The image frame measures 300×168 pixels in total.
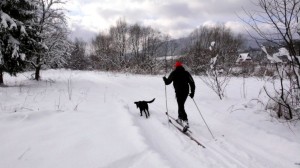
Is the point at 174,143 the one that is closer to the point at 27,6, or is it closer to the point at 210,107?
the point at 210,107

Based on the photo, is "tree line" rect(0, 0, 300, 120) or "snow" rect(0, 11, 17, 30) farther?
"snow" rect(0, 11, 17, 30)

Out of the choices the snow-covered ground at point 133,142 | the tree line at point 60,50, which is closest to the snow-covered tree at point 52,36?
the tree line at point 60,50

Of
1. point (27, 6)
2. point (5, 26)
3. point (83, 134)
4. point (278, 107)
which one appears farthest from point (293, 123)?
point (27, 6)

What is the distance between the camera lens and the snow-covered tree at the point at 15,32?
12750 millimetres

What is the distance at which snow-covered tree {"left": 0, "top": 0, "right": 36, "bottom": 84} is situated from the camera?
1275 cm

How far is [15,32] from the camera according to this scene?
13.7 metres

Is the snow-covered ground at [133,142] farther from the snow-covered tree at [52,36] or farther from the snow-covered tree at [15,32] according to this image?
the snow-covered tree at [52,36]

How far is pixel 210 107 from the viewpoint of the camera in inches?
427

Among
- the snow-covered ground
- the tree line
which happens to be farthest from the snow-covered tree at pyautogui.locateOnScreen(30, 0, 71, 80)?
the snow-covered ground

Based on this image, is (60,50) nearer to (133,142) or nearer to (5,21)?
(5,21)

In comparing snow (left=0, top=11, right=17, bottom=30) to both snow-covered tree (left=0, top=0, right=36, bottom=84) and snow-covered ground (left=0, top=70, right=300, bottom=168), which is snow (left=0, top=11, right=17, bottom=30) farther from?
snow-covered ground (left=0, top=70, right=300, bottom=168)

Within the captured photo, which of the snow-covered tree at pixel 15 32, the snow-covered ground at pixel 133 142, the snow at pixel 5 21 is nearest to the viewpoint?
the snow-covered ground at pixel 133 142

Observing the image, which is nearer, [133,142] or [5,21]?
[133,142]

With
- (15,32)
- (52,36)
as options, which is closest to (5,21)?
(15,32)
